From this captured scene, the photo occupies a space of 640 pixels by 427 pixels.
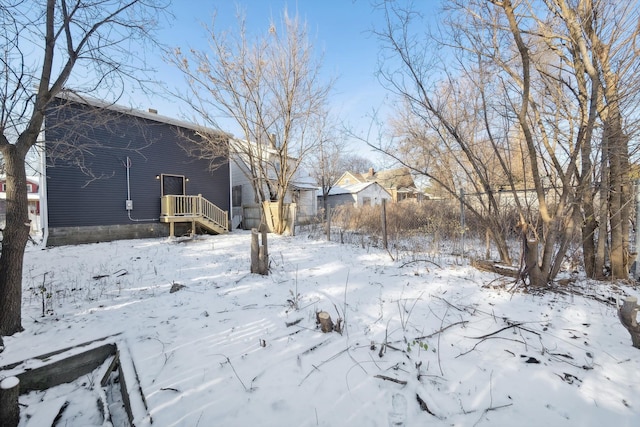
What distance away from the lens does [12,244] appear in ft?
8.82

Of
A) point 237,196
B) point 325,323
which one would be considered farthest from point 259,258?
point 237,196

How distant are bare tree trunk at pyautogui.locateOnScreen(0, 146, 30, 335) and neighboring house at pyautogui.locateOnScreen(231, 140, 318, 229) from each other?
8777mm

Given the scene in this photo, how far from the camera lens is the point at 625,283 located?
13.6ft

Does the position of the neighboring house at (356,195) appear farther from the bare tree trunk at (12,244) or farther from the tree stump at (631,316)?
the bare tree trunk at (12,244)

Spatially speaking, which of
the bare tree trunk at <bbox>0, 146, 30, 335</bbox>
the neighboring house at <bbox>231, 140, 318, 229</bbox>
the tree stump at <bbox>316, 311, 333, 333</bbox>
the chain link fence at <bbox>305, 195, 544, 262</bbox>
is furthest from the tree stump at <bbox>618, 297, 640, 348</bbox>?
the neighboring house at <bbox>231, 140, 318, 229</bbox>

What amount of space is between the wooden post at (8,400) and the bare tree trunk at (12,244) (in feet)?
5.17

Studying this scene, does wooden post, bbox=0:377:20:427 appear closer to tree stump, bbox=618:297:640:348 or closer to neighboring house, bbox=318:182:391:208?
tree stump, bbox=618:297:640:348

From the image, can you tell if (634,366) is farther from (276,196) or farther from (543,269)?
(276,196)

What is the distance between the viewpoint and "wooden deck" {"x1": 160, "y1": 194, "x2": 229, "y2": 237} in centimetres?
1077

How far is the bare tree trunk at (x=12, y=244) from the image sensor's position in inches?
105

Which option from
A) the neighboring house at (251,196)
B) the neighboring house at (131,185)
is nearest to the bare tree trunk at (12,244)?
the neighboring house at (131,185)

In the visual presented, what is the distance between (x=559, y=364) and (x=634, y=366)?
21.4 inches

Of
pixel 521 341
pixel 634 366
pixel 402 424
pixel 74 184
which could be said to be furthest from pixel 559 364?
pixel 74 184

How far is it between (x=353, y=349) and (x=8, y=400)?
2294 mm
